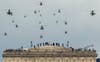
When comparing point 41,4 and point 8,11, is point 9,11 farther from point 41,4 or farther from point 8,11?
point 41,4

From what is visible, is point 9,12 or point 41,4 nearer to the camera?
point 9,12

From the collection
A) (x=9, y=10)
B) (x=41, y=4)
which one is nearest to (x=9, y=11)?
(x=9, y=10)

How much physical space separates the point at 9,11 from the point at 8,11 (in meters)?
0.26

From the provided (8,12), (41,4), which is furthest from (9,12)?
(41,4)

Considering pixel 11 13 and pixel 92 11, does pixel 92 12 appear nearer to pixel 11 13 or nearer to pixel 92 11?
pixel 92 11

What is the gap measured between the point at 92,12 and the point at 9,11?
47.2ft

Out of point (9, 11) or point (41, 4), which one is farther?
point (41, 4)

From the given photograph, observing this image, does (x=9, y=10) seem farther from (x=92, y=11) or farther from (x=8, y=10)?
(x=92, y=11)

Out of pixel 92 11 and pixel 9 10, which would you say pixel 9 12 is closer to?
pixel 9 10

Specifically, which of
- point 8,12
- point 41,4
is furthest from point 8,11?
point 41,4

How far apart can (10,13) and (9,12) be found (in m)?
0.90

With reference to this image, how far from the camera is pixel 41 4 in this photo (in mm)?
115375

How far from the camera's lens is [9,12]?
4254 inches

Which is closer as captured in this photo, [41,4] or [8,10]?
[8,10]
